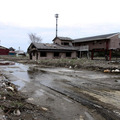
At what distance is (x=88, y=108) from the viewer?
432 centimetres

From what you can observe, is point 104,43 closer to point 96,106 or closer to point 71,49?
point 71,49

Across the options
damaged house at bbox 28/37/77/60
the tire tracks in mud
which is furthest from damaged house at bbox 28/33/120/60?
the tire tracks in mud

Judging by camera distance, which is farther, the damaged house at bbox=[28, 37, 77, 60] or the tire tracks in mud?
the damaged house at bbox=[28, 37, 77, 60]

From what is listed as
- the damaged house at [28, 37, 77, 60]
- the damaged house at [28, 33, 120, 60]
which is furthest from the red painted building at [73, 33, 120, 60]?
the damaged house at [28, 37, 77, 60]

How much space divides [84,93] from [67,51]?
28.5 m

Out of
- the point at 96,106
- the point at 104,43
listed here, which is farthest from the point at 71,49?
the point at 96,106

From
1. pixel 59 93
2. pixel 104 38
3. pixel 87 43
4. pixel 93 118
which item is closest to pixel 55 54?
pixel 87 43

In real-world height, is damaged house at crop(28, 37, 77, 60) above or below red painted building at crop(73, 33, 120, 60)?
below

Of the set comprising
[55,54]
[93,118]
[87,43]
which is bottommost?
Answer: [93,118]

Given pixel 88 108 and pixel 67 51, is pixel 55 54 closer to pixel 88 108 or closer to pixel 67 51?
pixel 67 51

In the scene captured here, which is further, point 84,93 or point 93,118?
point 84,93

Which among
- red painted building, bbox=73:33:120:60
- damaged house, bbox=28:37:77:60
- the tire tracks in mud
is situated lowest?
the tire tracks in mud

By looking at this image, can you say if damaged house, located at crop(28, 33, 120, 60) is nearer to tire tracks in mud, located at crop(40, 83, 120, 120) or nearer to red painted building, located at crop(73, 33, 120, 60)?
red painted building, located at crop(73, 33, 120, 60)

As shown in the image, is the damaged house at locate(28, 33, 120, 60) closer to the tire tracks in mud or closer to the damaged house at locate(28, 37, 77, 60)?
the damaged house at locate(28, 37, 77, 60)
